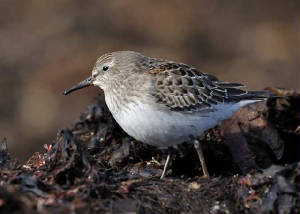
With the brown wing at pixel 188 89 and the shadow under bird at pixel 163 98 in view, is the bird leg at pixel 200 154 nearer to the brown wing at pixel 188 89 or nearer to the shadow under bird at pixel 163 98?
the shadow under bird at pixel 163 98

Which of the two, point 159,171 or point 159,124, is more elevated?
point 159,124

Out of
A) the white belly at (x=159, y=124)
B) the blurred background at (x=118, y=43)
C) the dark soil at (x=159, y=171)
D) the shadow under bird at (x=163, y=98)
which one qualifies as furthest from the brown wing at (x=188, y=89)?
the blurred background at (x=118, y=43)

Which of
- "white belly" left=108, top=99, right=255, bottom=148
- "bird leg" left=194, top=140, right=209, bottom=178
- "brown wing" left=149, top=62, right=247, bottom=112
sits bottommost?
"bird leg" left=194, top=140, right=209, bottom=178

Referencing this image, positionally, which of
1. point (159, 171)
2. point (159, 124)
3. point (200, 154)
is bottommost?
point (159, 171)

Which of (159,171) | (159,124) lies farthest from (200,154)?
(159,124)

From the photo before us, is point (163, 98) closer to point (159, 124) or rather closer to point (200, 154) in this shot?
point (159, 124)

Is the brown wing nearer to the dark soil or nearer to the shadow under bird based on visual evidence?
the shadow under bird

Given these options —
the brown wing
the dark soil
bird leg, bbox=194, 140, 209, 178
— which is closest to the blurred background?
the dark soil
